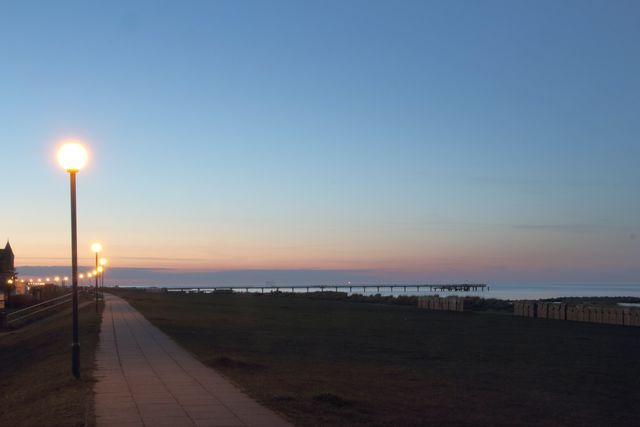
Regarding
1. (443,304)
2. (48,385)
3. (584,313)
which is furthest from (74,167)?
(443,304)

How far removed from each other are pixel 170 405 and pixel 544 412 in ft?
21.2

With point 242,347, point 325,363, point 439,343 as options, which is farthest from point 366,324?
point 325,363

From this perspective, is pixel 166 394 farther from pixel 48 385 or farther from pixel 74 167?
pixel 74 167

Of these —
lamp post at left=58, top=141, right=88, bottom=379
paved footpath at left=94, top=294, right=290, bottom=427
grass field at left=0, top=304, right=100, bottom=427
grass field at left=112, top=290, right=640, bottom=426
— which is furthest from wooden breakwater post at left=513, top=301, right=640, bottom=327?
lamp post at left=58, top=141, right=88, bottom=379

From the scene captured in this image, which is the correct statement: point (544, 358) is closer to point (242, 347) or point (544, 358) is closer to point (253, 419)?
point (242, 347)

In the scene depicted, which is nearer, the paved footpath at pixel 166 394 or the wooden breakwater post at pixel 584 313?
the paved footpath at pixel 166 394

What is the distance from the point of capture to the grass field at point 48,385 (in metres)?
11.7

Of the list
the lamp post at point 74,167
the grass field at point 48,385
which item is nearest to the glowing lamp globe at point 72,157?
the lamp post at point 74,167

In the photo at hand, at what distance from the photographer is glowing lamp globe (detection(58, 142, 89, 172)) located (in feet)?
49.5

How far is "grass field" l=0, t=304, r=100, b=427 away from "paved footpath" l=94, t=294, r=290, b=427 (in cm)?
30

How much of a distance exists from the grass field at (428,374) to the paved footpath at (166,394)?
503 mm

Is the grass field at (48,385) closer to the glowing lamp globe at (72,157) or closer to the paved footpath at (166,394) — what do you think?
the paved footpath at (166,394)

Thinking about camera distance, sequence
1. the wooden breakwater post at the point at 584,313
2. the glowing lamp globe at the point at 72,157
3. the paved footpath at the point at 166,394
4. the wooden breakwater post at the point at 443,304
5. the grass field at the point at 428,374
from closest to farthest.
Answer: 1. the paved footpath at the point at 166,394
2. the grass field at the point at 428,374
3. the glowing lamp globe at the point at 72,157
4. the wooden breakwater post at the point at 584,313
5. the wooden breakwater post at the point at 443,304

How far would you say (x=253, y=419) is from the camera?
10.8 metres
